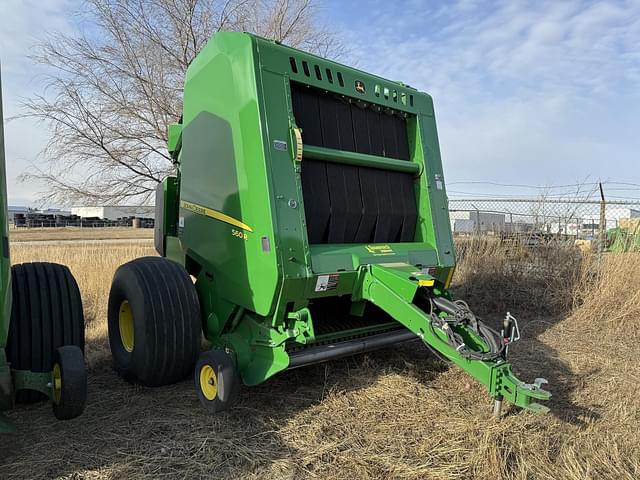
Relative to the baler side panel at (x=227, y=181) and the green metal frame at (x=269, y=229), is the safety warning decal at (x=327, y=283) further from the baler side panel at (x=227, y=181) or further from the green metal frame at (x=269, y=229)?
the baler side panel at (x=227, y=181)

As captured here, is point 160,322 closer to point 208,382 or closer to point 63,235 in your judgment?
point 208,382

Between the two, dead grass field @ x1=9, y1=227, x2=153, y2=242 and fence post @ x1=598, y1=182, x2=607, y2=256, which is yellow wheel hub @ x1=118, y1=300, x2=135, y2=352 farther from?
dead grass field @ x1=9, y1=227, x2=153, y2=242

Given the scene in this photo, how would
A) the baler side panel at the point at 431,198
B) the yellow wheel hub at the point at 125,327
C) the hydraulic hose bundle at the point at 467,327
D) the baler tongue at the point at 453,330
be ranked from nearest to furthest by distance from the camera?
the baler tongue at the point at 453,330 → the hydraulic hose bundle at the point at 467,327 → the yellow wheel hub at the point at 125,327 → the baler side panel at the point at 431,198


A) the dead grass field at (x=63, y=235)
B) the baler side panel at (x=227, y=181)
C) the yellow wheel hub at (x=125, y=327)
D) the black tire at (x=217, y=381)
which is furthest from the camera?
the dead grass field at (x=63, y=235)

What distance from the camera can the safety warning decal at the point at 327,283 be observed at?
3.54 m

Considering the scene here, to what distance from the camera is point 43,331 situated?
11.9 feet

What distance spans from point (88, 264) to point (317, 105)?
6.60 m

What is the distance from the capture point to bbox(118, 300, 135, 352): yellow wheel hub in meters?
4.23

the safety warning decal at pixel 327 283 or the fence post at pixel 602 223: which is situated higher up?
the fence post at pixel 602 223

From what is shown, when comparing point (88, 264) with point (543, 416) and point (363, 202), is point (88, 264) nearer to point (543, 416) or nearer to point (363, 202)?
point (363, 202)

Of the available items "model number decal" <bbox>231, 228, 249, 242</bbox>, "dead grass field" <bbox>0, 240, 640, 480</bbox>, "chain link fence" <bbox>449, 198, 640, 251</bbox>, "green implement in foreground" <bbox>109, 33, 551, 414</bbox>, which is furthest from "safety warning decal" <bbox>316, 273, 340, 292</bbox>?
"chain link fence" <bbox>449, 198, 640, 251</bbox>

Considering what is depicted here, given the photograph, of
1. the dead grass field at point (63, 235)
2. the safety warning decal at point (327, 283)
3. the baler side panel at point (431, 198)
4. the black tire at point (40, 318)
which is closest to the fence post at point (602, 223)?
the baler side panel at point (431, 198)

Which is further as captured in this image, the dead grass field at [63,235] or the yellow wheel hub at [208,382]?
the dead grass field at [63,235]

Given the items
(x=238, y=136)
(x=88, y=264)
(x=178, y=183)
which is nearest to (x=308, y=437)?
(x=238, y=136)
